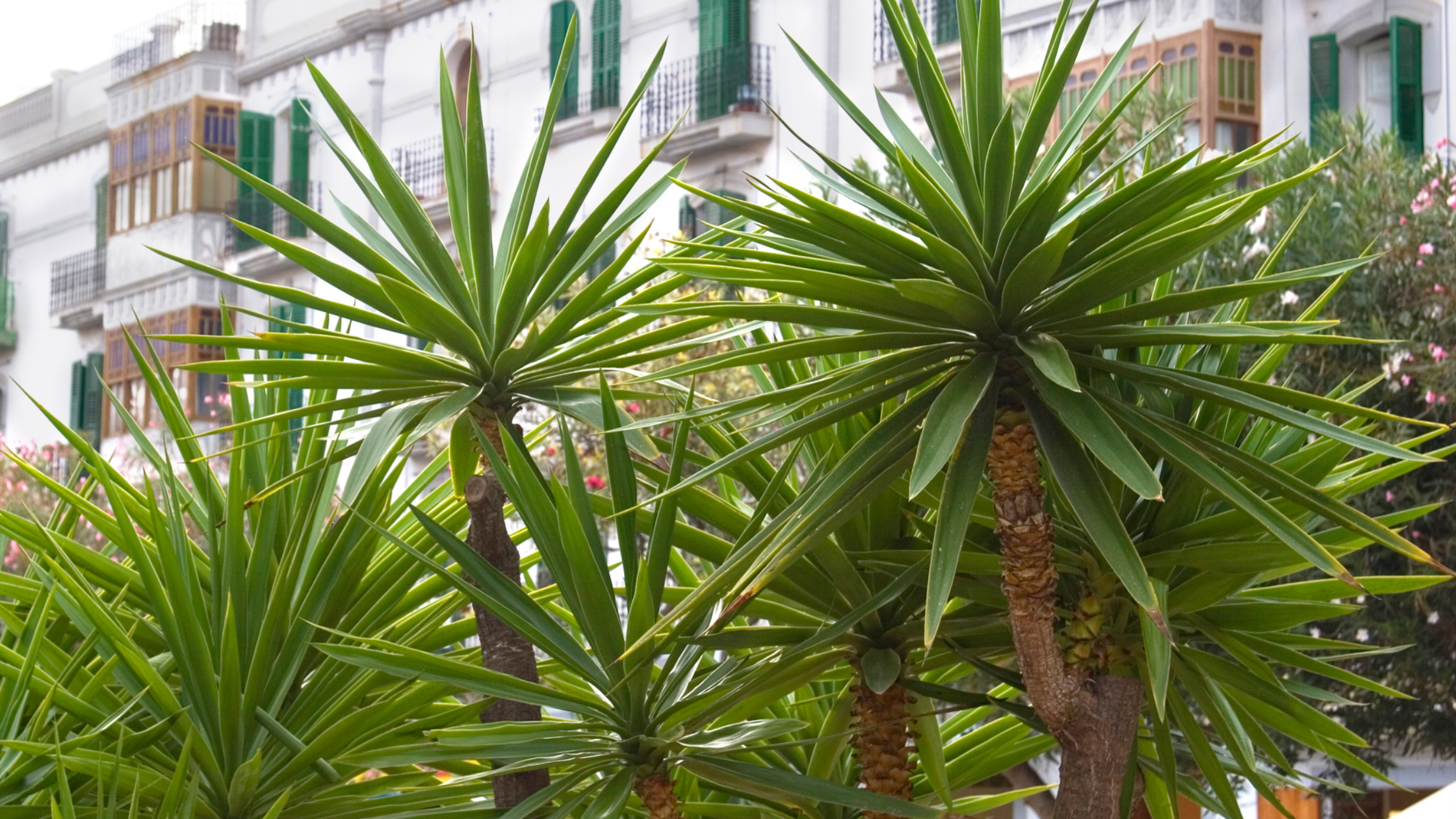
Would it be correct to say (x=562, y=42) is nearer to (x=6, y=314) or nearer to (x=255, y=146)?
(x=255, y=146)

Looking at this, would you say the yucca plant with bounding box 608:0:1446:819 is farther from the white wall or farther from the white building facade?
the white wall

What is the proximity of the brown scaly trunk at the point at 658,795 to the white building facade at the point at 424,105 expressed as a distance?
8.14 metres

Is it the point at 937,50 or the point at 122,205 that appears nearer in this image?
the point at 937,50

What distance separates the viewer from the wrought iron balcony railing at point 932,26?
45.7 ft

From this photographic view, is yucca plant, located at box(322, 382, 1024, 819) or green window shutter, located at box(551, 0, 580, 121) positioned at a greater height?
green window shutter, located at box(551, 0, 580, 121)

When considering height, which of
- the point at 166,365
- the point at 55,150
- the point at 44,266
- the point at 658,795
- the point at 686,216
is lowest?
the point at 658,795

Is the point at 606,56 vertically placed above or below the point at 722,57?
above

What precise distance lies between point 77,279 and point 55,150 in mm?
2618

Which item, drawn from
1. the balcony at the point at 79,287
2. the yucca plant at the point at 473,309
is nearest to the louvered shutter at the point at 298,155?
the balcony at the point at 79,287

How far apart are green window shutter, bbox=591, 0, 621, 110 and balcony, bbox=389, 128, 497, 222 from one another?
4.94ft

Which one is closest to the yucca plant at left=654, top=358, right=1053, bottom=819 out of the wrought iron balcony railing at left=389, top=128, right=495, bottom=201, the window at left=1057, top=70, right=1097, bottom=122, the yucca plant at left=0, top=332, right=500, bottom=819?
the yucca plant at left=0, top=332, right=500, bottom=819

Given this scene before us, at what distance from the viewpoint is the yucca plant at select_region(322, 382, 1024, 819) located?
2.15 m

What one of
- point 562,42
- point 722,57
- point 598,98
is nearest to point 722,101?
point 722,57

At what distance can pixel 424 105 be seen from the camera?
1938cm
